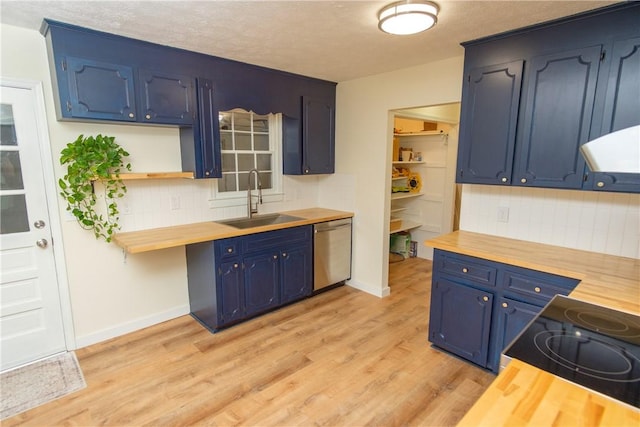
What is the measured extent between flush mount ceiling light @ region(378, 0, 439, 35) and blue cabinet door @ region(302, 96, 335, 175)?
5.90ft

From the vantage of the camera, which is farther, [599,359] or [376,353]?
[376,353]

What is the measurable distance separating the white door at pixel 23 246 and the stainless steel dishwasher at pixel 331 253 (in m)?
2.29

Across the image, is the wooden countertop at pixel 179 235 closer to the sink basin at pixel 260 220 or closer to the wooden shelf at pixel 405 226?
the sink basin at pixel 260 220

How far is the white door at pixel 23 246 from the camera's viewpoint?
2.38 m

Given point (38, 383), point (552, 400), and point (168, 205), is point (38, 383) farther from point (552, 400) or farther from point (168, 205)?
point (552, 400)

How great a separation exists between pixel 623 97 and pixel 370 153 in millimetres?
2145

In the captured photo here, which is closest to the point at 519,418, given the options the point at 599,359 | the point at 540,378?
the point at 540,378

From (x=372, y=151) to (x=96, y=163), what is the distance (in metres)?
2.55

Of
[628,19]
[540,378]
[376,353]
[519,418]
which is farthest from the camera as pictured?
[376,353]

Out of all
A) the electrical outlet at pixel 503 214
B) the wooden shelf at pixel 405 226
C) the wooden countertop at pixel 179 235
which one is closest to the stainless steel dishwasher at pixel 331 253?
the wooden countertop at pixel 179 235

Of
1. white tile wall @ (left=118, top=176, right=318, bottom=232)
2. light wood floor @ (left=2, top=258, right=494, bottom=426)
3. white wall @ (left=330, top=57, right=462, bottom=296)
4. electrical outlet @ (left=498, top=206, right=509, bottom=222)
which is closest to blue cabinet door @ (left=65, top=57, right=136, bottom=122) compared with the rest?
white tile wall @ (left=118, top=176, right=318, bottom=232)

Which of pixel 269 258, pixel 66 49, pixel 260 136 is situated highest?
pixel 66 49

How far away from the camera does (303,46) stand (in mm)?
2662

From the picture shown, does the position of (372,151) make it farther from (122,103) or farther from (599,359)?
(599,359)
